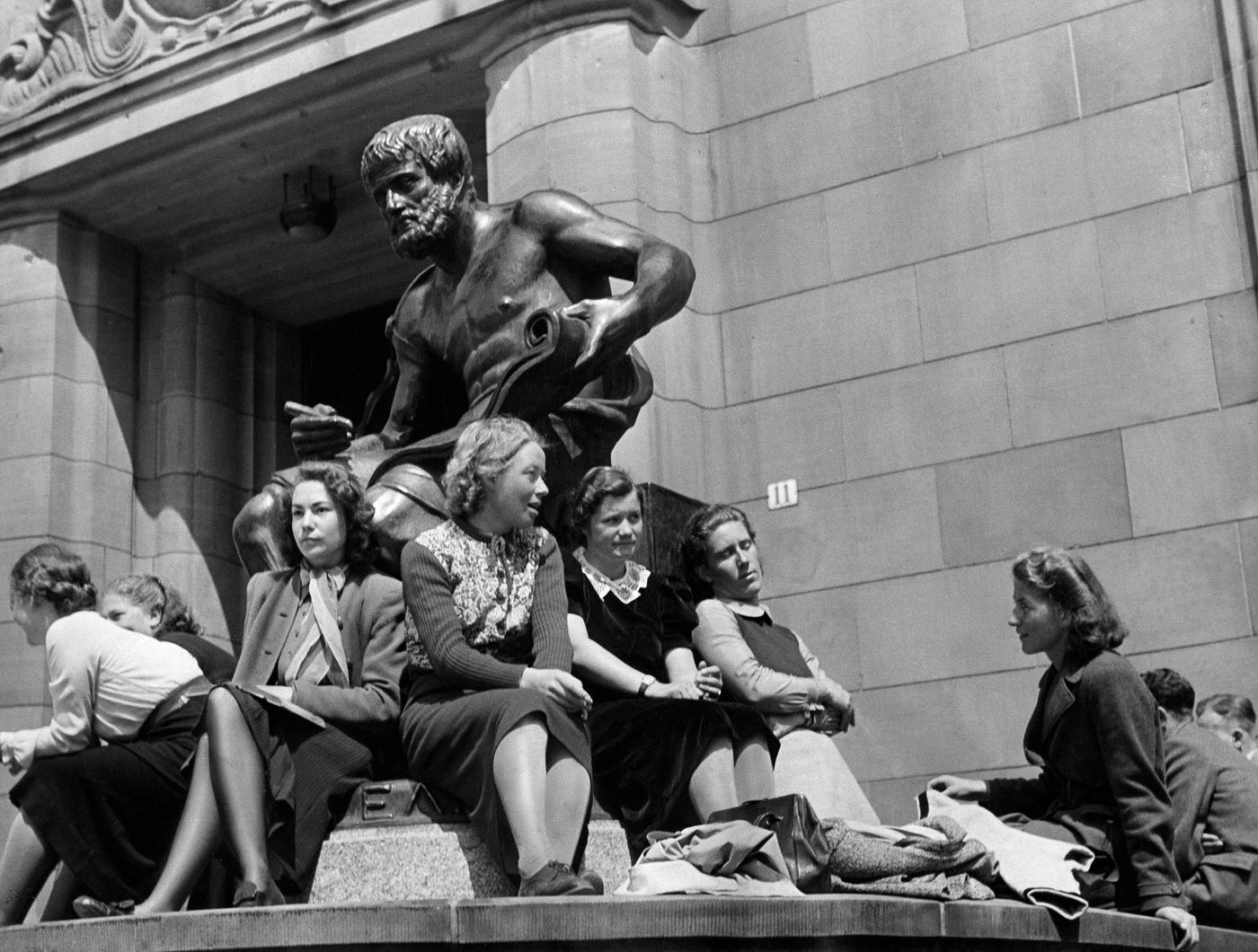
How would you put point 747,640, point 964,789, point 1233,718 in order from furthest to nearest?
point 1233,718 < point 747,640 < point 964,789

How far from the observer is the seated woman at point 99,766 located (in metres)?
5.35

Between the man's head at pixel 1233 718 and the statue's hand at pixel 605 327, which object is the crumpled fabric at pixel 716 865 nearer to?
the statue's hand at pixel 605 327

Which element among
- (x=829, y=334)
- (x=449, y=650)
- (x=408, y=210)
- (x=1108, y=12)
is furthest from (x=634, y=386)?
(x=1108, y=12)

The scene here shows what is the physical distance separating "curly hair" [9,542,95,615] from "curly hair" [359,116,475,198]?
1.90 m

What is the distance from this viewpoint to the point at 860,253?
10430mm

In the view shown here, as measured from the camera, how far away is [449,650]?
506 cm

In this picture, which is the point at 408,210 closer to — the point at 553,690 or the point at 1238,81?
the point at 553,690

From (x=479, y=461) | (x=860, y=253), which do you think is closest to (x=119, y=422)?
(x=860, y=253)

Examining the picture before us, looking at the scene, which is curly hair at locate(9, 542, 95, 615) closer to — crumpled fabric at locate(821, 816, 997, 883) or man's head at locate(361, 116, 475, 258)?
man's head at locate(361, 116, 475, 258)

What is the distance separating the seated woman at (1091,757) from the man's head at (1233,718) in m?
2.23

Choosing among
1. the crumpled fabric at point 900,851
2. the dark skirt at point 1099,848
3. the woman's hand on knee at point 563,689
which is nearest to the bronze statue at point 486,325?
the woman's hand on knee at point 563,689

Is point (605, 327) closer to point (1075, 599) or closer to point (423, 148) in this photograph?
point (423, 148)

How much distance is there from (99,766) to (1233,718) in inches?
189

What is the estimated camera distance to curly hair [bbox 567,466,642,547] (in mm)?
5875
